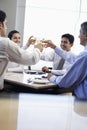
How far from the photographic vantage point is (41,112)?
176cm

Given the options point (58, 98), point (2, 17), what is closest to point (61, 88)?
point (58, 98)

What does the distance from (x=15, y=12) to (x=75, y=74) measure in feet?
8.90

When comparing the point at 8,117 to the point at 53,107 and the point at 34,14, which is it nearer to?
the point at 53,107

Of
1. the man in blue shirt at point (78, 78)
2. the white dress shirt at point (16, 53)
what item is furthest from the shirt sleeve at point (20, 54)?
the man in blue shirt at point (78, 78)

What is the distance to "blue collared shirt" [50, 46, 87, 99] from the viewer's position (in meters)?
2.20

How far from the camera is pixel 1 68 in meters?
2.13

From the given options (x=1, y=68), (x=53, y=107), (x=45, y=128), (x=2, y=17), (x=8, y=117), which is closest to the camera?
(x=45, y=128)

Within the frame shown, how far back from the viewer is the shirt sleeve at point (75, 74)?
7.21 feet

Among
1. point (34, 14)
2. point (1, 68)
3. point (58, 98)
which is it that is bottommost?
point (58, 98)

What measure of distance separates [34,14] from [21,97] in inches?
106

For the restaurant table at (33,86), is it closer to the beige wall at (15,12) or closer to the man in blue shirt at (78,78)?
the man in blue shirt at (78,78)

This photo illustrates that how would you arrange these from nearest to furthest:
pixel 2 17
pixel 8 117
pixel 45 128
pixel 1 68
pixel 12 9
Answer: pixel 45 128, pixel 8 117, pixel 1 68, pixel 2 17, pixel 12 9

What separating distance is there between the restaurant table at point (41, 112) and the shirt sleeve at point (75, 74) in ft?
0.42

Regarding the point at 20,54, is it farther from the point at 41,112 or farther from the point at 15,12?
the point at 15,12
